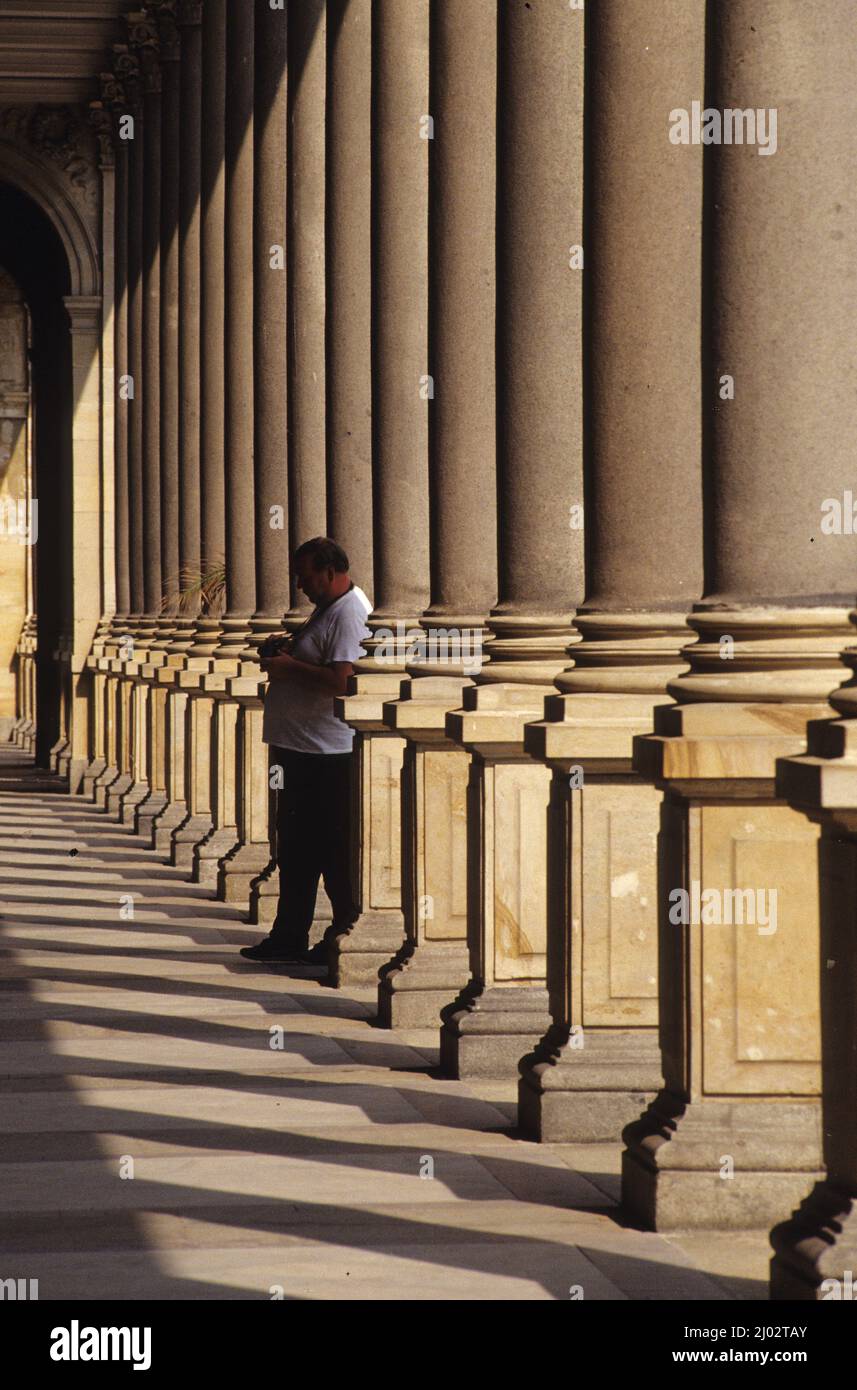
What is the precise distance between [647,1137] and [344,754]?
7.52 metres

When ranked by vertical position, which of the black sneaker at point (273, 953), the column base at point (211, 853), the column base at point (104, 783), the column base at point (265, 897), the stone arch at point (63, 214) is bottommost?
the black sneaker at point (273, 953)

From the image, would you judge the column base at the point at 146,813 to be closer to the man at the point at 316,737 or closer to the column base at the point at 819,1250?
the man at the point at 316,737

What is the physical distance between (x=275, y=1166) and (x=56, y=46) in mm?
29036

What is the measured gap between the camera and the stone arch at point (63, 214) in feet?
125

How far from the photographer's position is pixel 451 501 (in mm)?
13812

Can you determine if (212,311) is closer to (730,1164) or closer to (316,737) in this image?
(316,737)

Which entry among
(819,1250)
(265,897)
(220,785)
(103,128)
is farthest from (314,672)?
(103,128)

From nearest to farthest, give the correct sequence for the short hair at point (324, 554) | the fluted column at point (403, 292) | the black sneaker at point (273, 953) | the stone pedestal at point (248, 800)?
1. the fluted column at point (403, 292)
2. the short hair at point (324, 554)
3. the black sneaker at point (273, 953)
4. the stone pedestal at point (248, 800)

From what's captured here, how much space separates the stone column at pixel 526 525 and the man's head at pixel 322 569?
3877 millimetres

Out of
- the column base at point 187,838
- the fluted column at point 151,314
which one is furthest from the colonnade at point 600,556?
the fluted column at point 151,314

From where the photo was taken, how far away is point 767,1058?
28.1ft

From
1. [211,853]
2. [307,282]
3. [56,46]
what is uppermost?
[56,46]
